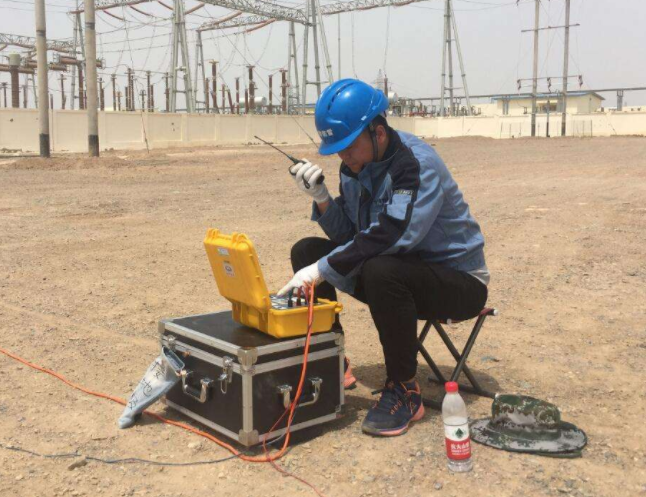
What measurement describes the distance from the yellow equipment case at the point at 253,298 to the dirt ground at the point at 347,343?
53 cm

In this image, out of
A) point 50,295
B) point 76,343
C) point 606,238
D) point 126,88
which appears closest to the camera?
point 76,343

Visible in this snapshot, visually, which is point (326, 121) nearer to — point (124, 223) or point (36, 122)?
point (124, 223)

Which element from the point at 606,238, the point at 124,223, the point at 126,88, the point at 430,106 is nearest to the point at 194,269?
the point at 124,223

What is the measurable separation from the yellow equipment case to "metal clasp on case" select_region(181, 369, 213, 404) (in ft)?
1.08

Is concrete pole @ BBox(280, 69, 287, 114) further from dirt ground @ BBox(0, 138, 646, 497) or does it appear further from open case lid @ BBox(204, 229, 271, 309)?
open case lid @ BBox(204, 229, 271, 309)

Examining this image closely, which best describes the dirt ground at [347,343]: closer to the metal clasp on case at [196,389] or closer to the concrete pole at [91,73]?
the metal clasp on case at [196,389]

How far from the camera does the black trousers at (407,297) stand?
126 inches

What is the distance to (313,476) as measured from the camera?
9.52ft

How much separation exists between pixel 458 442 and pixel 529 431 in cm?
42

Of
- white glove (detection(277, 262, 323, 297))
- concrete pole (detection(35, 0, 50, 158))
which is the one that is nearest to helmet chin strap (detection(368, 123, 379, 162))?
white glove (detection(277, 262, 323, 297))

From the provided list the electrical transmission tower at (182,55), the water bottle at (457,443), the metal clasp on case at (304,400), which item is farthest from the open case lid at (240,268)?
the electrical transmission tower at (182,55)

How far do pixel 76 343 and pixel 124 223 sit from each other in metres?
5.22

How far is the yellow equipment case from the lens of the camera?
3084 mm

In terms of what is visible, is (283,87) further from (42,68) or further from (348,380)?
(348,380)
